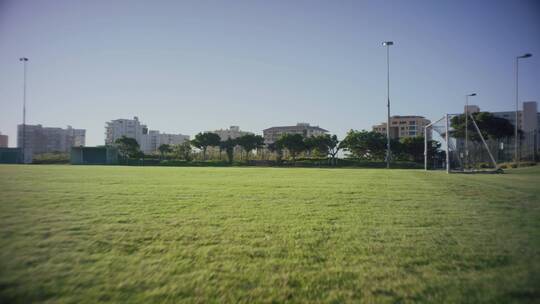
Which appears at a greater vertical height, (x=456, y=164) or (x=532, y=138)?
(x=532, y=138)

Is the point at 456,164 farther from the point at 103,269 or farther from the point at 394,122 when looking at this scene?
the point at 394,122

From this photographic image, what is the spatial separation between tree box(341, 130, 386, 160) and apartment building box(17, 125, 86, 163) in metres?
117

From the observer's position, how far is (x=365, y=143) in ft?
185

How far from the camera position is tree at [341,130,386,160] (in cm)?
5647

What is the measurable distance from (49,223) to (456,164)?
32630 mm

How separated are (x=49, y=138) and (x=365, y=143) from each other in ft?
511

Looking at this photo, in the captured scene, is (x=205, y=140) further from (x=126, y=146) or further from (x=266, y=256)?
(x=266, y=256)

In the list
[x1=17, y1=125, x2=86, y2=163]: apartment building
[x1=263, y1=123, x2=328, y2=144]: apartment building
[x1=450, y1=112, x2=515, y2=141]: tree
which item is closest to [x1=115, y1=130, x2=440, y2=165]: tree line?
[x1=450, y1=112, x2=515, y2=141]: tree

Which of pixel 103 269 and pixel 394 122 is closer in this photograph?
pixel 103 269

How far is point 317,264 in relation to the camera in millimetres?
2818

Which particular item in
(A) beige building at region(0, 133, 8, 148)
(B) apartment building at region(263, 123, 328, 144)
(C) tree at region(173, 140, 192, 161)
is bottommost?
(C) tree at region(173, 140, 192, 161)

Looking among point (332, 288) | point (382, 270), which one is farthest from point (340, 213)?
point (332, 288)

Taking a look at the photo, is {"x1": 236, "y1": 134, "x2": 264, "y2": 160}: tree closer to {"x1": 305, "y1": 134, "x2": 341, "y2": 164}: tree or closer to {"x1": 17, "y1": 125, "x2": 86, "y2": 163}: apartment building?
{"x1": 305, "y1": 134, "x2": 341, "y2": 164}: tree

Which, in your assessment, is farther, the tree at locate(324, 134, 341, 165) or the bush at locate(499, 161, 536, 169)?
the tree at locate(324, 134, 341, 165)
